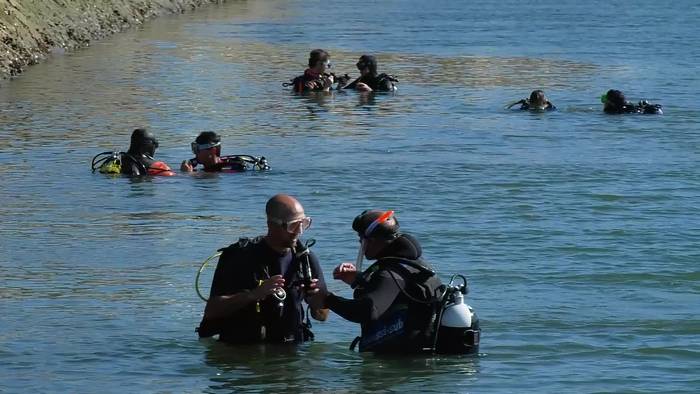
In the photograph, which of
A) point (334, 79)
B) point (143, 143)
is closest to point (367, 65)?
point (334, 79)

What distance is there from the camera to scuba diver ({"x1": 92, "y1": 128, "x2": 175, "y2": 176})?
835 inches

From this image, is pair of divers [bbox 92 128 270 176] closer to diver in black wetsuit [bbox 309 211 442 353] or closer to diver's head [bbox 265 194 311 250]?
diver's head [bbox 265 194 311 250]

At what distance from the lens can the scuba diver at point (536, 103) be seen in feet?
96.4

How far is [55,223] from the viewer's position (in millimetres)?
18250

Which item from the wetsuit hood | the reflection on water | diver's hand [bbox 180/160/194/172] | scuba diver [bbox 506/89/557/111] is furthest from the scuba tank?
scuba diver [bbox 506/89/557/111]

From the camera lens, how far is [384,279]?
1045 centimetres

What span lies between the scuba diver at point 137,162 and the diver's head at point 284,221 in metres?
10.6

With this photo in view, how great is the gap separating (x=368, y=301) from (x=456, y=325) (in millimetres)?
752

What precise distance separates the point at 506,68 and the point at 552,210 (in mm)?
20664

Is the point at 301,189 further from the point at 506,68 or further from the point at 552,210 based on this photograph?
the point at 506,68

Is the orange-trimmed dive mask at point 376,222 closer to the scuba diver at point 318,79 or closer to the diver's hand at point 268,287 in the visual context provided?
the diver's hand at point 268,287

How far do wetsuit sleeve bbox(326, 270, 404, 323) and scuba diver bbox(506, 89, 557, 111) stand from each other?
19.1m

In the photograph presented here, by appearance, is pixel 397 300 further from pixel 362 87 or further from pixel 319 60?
pixel 362 87

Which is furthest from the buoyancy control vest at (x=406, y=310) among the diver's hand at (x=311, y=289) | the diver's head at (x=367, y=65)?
the diver's head at (x=367, y=65)
